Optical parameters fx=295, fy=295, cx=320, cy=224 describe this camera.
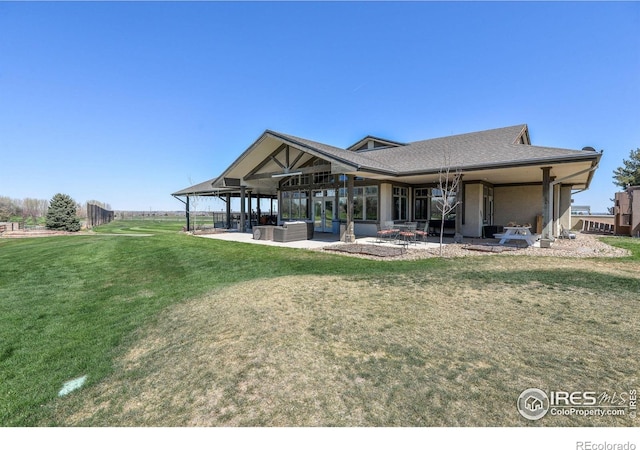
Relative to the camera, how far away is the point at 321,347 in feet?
11.1

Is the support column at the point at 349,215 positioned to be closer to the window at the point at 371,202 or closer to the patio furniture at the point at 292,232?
the patio furniture at the point at 292,232

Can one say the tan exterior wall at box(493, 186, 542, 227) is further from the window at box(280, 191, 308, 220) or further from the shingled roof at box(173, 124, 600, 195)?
the window at box(280, 191, 308, 220)

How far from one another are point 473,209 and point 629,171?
119ft

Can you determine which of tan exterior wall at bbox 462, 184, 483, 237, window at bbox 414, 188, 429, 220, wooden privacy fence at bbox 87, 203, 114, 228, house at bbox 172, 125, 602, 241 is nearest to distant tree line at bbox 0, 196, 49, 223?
wooden privacy fence at bbox 87, 203, 114, 228

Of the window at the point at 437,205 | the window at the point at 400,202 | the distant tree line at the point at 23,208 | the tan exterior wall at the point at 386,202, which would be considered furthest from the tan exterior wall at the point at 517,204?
the distant tree line at the point at 23,208

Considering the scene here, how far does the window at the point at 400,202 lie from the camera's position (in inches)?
655

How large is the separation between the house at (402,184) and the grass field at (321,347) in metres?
7.38

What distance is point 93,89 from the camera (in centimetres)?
1489

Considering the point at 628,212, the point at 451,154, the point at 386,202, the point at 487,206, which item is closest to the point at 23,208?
the point at 386,202

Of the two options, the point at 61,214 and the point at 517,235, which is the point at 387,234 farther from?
the point at 61,214

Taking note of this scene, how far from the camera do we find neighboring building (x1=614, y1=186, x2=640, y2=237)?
17656 millimetres

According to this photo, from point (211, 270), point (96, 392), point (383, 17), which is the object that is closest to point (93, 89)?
point (211, 270)
